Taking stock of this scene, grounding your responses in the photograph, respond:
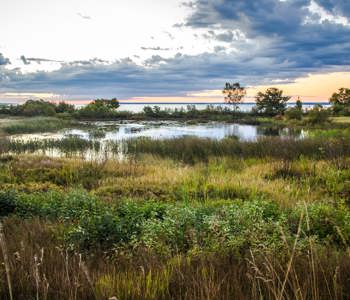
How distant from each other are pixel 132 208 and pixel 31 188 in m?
6.51

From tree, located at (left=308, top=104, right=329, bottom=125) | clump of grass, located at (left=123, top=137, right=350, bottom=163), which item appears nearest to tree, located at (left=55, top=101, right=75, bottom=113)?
tree, located at (left=308, top=104, right=329, bottom=125)

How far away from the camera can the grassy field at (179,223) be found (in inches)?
103

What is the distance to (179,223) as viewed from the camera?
560 cm

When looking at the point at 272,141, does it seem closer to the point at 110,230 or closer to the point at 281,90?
the point at 110,230

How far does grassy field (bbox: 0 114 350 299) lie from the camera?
262 cm

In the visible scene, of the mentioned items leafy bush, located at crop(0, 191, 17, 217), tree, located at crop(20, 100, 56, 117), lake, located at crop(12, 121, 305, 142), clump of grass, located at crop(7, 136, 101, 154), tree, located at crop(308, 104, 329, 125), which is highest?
tree, located at crop(20, 100, 56, 117)

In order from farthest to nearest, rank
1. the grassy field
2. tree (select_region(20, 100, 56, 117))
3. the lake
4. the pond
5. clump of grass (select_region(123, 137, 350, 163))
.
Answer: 1. tree (select_region(20, 100, 56, 117))
2. the lake
3. the pond
4. clump of grass (select_region(123, 137, 350, 163))
5. the grassy field

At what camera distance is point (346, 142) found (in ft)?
61.4

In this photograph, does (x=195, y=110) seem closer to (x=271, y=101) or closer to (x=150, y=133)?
(x=271, y=101)

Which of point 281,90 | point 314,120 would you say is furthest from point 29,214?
point 281,90

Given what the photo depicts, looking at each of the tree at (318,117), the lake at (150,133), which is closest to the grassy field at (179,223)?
the lake at (150,133)

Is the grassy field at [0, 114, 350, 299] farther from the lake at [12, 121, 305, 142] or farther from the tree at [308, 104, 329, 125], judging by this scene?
the tree at [308, 104, 329, 125]

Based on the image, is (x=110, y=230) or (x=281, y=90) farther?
(x=281, y=90)

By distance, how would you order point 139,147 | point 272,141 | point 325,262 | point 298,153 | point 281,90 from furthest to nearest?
1. point 281,90
2. point 139,147
3. point 272,141
4. point 298,153
5. point 325,262
